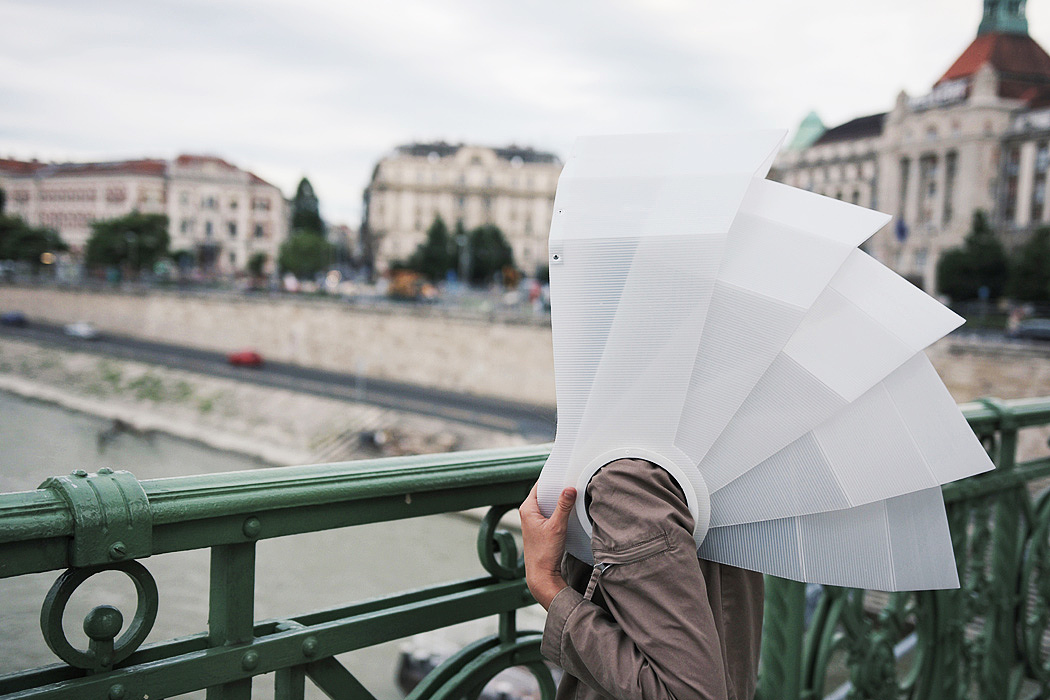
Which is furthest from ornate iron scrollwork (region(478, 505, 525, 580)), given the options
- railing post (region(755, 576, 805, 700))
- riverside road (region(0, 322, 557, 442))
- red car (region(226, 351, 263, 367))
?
red car (region(226, 351, 263, 367))

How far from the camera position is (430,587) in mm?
1480

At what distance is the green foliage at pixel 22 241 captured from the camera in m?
44.1

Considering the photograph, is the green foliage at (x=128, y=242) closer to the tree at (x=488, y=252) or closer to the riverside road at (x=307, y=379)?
the riverside road at (x=307, y=379)

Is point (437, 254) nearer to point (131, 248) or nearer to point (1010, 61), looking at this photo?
point (131, 248)

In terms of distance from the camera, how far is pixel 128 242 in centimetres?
5706

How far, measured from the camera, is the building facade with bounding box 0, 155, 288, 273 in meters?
53.0

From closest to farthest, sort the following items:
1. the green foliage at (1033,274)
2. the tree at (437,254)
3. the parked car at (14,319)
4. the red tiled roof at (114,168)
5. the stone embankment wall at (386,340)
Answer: the stone embankment wall at (386,340) → the green foliage at (1033,274) → the parked car at (14,319) → the red tiled roof at (114,168) → the tree at (437,254)

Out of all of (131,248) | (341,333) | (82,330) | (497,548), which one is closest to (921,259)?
(341,333)

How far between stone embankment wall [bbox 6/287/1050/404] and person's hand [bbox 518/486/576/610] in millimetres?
26829

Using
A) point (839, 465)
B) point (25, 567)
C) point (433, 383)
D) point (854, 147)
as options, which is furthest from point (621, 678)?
point (854, 147)

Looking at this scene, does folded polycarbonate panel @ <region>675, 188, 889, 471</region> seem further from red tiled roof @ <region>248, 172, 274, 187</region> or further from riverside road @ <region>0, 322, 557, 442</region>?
red tiled roof @ <region>248, 172, 274, 187</region>

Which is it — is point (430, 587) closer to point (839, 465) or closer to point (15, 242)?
point (839, 465)

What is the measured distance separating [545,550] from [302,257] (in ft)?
228

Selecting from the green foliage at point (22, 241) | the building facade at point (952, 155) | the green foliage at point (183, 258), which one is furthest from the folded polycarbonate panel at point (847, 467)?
the green foliage at point (183, 258)
